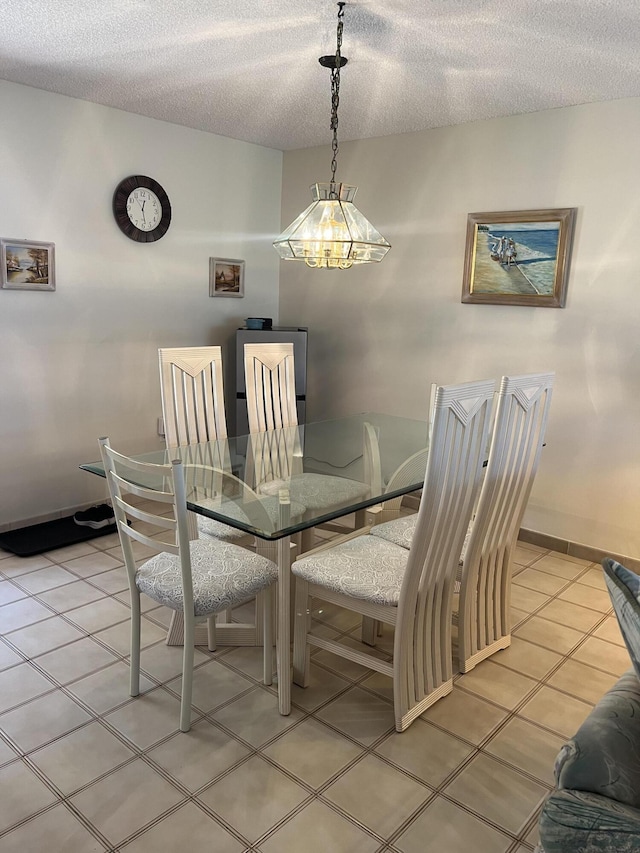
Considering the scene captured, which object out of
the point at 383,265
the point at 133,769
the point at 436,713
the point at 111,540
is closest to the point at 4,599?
the point at 111,540

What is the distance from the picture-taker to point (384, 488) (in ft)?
7.86

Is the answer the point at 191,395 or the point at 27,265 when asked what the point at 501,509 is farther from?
the point at 27,265

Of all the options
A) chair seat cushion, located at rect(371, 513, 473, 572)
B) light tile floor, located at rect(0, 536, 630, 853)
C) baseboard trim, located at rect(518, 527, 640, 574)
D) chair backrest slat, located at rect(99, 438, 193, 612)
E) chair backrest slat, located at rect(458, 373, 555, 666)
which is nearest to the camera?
light tile floor, located at rect(0, 536, 630, 853)

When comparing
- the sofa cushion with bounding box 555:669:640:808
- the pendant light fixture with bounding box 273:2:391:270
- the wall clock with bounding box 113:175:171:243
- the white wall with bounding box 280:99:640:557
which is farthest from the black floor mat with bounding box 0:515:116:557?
the sofa cushion with bounding box 555:669:640:808

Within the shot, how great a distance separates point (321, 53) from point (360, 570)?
2149 mm

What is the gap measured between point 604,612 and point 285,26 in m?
2.89

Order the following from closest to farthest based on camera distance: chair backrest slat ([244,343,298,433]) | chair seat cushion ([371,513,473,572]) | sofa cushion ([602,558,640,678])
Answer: sofa cushion ([602,558,640,678]), chair seat cushion ([371,513,473,572]), chair backrest slat ([244,343,298,433])

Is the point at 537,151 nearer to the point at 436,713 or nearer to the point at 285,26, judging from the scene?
the point at 285,26

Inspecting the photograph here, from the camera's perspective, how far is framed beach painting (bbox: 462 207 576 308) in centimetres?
352

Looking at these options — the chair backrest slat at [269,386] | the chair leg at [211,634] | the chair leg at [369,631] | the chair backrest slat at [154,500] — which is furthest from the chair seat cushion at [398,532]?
the chair backrest slat at [269,386]

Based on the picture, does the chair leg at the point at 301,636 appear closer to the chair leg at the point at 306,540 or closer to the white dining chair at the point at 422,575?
the white dining chair at the point at 422,575

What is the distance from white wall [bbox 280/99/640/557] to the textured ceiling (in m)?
0.20

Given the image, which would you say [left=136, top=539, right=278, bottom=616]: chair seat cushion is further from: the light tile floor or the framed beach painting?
the framed beach painting

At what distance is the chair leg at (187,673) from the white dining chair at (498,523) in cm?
88
